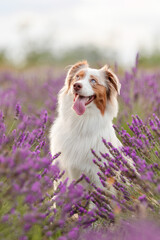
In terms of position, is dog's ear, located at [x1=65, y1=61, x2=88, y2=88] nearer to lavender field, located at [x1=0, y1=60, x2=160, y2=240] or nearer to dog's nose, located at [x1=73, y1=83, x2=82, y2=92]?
dog's nose, located at [x1=73, y1=83, x2=82, y2=92]

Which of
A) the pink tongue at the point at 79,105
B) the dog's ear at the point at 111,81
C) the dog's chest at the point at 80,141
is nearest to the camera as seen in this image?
the dog's chest at the point at 80,141

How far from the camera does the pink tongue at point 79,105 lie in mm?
3467

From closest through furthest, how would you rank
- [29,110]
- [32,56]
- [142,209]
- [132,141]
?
1. [142,209]
2. [132,141]
3. [29,110]
4. [32,56]

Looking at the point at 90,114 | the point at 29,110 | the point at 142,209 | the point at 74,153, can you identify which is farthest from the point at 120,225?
the point at 29,110

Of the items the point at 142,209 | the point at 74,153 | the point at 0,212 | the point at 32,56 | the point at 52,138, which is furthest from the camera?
the point at 32,56

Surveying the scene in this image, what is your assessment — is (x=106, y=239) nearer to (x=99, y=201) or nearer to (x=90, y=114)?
(x=99, y=201)

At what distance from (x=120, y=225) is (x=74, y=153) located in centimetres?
116

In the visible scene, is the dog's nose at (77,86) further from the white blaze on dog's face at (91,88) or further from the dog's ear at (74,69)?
the dog's ear at (74,69)

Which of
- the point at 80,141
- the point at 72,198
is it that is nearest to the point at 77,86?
the point at 80,141

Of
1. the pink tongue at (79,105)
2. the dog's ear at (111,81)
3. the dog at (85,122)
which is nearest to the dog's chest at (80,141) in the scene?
the dog at (85,122)

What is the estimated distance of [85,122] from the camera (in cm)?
352

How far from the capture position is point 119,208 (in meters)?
2.30

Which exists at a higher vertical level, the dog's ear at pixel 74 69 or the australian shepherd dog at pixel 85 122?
the dog's ear at pixel 74 69

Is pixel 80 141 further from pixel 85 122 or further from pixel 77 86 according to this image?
pixel 77 86
